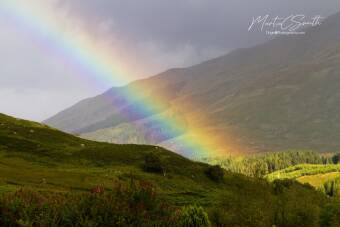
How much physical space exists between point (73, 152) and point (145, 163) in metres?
20.7

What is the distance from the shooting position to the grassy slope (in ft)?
320

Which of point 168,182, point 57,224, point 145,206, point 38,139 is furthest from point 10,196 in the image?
point 38,139

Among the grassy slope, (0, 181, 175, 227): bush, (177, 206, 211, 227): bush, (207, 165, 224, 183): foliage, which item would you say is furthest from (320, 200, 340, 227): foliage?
(0, 181, 175, 227): bush

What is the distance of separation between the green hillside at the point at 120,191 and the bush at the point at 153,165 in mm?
271

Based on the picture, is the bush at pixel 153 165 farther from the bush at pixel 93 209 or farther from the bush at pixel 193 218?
the bush at pixel 93 209

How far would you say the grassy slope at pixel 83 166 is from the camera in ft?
320

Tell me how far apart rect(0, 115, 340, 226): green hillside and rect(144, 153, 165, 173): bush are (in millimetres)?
271

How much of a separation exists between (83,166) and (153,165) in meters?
19.0

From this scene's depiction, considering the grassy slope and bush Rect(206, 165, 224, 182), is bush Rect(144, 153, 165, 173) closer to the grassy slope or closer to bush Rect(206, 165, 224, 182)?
the grassy slope

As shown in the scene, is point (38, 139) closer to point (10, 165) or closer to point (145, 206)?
point (10, 165)

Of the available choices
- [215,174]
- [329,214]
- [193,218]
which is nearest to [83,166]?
[215,174]

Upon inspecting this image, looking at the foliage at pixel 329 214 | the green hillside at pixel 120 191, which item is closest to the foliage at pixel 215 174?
the green hillside at pixel 120 191

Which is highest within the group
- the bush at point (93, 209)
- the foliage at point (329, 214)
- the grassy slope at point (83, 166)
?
the grassy slope at point (83, 166)

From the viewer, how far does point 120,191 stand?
93.6 ft
